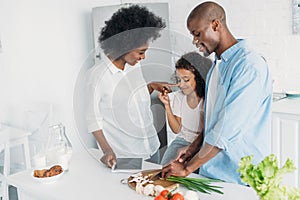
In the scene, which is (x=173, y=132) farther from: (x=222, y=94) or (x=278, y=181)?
(x=278, y=181)

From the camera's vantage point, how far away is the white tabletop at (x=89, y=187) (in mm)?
1443

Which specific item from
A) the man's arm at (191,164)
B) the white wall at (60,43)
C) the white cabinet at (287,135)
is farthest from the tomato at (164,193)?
the white wall at (60,43)

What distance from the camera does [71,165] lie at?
1.80 m

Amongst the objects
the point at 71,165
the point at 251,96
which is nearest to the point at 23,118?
the point at 71,165

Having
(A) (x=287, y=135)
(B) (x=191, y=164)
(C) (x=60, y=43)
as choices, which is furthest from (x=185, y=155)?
(C) (x=60, y=43)

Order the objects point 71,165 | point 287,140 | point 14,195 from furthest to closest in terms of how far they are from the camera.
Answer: point 14,195 → point 287,140 → point 71,165

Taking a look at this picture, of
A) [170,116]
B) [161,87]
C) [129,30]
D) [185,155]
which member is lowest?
[185,155]

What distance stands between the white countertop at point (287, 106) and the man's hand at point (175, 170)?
1.13 m

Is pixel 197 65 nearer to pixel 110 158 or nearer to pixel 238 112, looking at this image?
pixel 238 112

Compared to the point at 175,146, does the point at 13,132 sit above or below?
below

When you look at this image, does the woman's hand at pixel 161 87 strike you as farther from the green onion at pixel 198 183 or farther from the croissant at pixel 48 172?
the croissant at pixel 48 172

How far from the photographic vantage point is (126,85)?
1572 millimetres

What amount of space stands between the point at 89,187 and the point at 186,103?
51 centimetres

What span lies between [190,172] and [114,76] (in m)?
0.49
